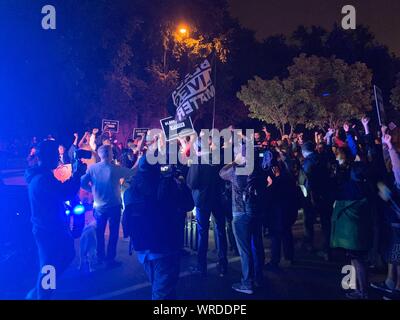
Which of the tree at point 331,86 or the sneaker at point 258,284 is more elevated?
the tree at point 331,86

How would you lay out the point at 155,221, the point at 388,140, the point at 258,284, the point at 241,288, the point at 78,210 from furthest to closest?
the point at 258,284 < the point at 241,288 < the point at 78,210 < the point at 388,140 < the point at 155,221

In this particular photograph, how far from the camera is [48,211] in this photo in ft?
16.3

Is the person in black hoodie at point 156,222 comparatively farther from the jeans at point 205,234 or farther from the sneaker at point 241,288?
the jeans at point 205,234

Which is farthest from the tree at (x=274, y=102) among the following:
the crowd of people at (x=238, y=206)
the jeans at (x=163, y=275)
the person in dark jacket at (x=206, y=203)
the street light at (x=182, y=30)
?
the jeans at (x=163, y=275)

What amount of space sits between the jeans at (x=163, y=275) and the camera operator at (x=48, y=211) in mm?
1013

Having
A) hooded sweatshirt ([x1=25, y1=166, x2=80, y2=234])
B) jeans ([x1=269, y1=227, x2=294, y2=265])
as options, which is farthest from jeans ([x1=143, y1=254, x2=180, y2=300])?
jeans ([x1=269, y1=227, x2=294, y2=265])

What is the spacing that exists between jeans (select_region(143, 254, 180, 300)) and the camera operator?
39.9 inches

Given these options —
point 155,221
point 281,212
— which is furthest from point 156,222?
point 281,212

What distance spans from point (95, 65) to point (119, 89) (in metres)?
3.78

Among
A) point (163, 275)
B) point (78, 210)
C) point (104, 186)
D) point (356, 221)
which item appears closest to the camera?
point (163, 275)

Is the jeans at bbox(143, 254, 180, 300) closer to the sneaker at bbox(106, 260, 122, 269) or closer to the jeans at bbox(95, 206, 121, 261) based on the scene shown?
the jeans at bbox(95, 206, 121, 261)

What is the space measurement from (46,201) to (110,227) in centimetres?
254

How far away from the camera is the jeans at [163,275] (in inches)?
185

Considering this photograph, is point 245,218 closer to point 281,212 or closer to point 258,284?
point 258,284
